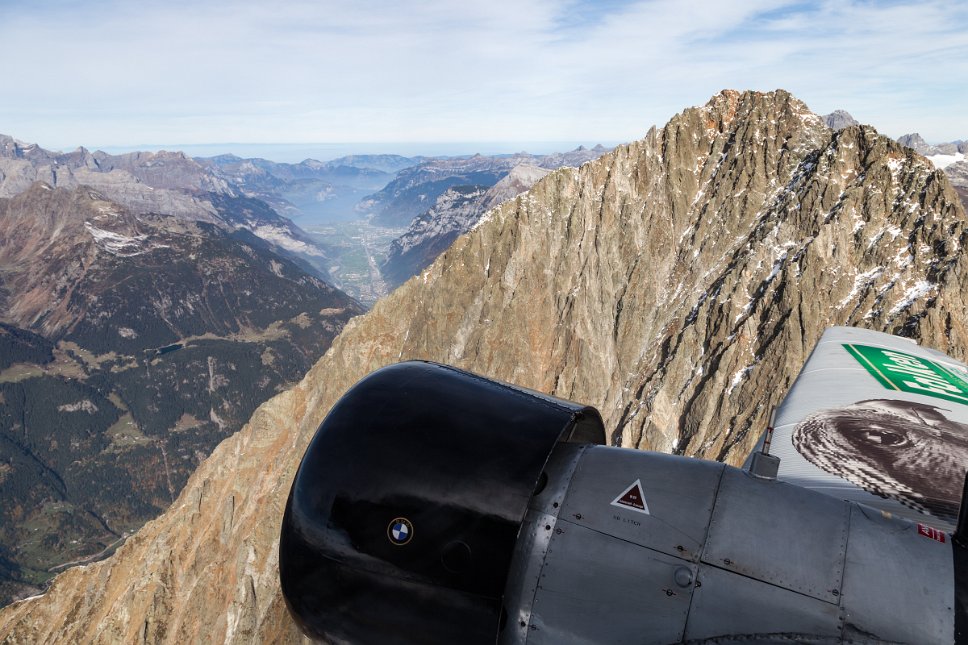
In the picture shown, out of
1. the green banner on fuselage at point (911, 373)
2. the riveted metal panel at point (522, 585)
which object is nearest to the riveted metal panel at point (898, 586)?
the riveted metal panel at point (522, 585)

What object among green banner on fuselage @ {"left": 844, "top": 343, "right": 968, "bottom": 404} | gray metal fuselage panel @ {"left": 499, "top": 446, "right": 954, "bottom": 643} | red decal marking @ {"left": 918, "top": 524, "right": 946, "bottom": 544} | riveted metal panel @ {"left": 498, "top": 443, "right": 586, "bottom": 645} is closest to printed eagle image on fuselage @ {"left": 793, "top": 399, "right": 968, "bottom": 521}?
green banner on fuselage @ {"left": 844, "top": 343, "right": 968, "bottom": 404}

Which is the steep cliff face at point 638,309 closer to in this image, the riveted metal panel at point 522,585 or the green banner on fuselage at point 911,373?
the green banner on fuselage at point 911,373

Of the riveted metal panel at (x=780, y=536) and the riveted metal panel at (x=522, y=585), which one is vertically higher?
the riveted metal panel at (x=780, y=536)

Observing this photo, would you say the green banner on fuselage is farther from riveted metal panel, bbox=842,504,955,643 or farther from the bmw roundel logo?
the bmw roundel logo

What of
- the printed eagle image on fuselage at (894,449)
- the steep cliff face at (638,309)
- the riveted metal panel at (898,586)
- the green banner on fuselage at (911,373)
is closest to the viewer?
the riveted metal panel at (898,586)

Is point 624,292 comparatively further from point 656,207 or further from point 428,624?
point 428,624

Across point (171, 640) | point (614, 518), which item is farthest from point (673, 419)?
point (614, 518)
